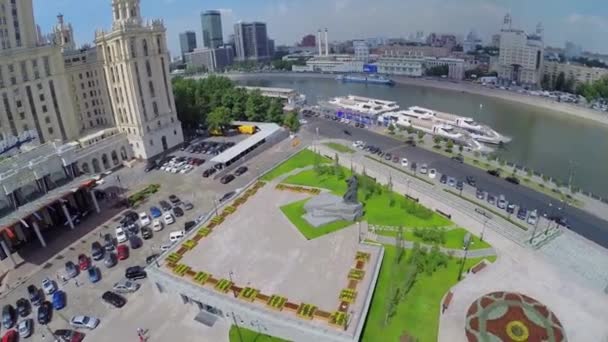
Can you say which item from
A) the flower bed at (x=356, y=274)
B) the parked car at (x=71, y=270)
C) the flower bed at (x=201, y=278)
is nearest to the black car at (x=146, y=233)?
the parked car at (x=71, y=270)

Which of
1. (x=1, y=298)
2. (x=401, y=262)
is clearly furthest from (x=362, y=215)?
(x=1, y=298)

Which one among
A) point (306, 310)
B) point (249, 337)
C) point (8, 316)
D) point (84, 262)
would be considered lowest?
point (249, 337)

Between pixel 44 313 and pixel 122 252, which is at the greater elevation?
pixel 122 252

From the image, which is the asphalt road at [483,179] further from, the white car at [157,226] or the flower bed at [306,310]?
the white car at [157,226]

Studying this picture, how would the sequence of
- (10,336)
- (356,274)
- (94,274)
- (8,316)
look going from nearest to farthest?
1. (10,336)
2. (356,274)
3. (8,316)
4. (94,274)

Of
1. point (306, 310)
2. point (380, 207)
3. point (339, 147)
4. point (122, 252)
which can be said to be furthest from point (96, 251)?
point (339, 147)

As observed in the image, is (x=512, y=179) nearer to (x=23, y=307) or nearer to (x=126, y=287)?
(x=126, y=287)

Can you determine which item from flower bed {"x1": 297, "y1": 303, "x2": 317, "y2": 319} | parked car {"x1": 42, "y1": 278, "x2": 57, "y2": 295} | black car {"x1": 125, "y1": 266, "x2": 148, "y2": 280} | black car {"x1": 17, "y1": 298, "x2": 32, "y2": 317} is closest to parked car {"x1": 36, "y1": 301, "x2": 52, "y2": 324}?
black car {"x1": 17, "y1": 298, "x2": 32, "y2": 317}
